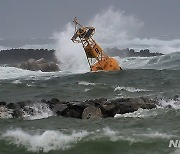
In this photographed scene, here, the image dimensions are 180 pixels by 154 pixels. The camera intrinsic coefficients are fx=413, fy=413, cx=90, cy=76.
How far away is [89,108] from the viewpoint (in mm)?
17000

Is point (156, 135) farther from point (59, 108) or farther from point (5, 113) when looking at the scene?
point (5, 113)

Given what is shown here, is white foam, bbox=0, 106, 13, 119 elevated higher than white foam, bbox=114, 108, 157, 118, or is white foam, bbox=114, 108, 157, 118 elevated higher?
white foam, bbox=0, 106, 13, 119

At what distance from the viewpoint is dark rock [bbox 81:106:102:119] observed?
16.7 metres

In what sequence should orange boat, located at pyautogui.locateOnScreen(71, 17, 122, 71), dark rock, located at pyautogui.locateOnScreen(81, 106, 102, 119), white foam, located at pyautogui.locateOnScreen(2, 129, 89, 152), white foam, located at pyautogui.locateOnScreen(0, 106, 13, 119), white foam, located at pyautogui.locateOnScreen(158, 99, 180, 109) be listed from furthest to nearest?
1. orange boat, located at pyautogui.locateOnScreen(71, 17, 122, 71)
2. white foam, located at pyautogui.locateOnScreen(158, 99, 180, 109)
3. white foam, located at pyautogui.locateOnScreen(0, 106, 13, 119)
4. dark rock, located at pyautogui.locateOnScreen(81, 106, 102, 119)
5. white foam, located at pyautogui.locateOnScreen(2, 129, 89, 152)

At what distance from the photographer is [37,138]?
1295 centimetres

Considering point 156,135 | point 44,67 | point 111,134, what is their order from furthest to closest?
point 44,67
point 111,134
point 156,135

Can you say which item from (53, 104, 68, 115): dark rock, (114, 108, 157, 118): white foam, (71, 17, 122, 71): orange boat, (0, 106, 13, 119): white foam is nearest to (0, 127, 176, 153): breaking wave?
(114, 108, 157, 118): white foam

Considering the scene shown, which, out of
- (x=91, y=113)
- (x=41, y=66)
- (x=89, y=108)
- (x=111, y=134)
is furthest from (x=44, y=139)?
(x=41, y=66)

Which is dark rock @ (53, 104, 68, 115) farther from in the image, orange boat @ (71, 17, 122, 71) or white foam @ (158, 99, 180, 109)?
orange boat @ (71, 17, 122, 71)

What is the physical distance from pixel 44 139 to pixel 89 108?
4515 mm

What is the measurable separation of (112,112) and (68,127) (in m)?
3.08

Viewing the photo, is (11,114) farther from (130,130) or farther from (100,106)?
(130,130)

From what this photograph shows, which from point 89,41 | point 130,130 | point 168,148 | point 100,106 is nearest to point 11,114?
point 100,106

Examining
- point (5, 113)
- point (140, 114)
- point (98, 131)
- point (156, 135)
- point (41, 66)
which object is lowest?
point (156, 135)
